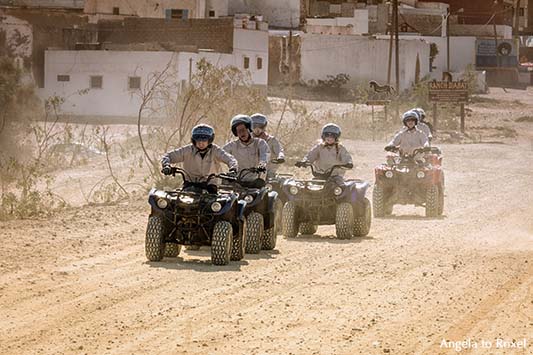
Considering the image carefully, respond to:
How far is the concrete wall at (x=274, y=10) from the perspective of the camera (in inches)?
3022

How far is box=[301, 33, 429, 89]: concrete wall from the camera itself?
76.0 meters

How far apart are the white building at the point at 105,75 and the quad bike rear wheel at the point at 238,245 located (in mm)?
38718


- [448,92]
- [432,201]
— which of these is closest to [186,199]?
[432,201]

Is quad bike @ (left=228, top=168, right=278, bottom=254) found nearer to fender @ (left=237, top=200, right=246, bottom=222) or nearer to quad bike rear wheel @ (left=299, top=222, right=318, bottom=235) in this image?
fender @ (left=237, top=200, right=246, bottom=222)

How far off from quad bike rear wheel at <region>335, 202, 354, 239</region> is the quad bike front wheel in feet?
13.0

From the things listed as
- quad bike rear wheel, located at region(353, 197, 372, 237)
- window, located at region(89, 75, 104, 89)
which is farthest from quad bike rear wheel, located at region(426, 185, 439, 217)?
window, located at region(89, 75, 104, 89)

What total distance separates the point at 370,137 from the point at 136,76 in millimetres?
12253

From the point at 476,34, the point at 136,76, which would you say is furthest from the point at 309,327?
the point at 476,34

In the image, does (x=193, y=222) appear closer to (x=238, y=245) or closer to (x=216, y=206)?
(x=216, y=206)

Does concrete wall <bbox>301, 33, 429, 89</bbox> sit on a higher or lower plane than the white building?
higher

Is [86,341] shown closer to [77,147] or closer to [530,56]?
[77,147]

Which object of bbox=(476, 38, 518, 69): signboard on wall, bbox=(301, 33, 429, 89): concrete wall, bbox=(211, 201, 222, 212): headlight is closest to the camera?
bbox=(211, 201, 222, 212): headlight

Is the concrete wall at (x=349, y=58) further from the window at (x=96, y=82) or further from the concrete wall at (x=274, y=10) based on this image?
the window at (x=96, y=82)

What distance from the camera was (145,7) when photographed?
232 ft
